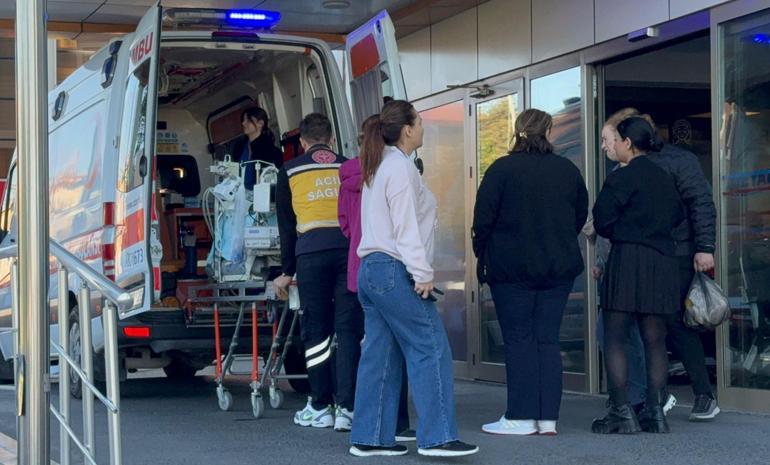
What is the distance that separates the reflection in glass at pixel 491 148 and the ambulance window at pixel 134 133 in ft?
11.5

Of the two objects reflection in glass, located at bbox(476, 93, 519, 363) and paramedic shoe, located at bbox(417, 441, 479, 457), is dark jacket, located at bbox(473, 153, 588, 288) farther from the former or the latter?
reflection in glass, located at bbox(476, 93, 519, 363)

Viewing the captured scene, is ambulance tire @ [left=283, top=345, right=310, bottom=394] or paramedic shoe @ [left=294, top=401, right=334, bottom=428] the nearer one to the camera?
paramedic shoe @ [left=294, top=401, right=334, bottom=428]

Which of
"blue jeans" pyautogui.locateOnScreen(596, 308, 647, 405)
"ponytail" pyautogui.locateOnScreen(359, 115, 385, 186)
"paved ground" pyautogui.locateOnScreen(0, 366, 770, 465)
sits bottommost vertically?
"paved ground" pyautogui.locateOnScreen(0, 366, 770, 465)

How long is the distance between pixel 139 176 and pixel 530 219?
247cm

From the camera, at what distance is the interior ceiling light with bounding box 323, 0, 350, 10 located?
1144cm

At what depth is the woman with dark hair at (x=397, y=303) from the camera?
250 inches

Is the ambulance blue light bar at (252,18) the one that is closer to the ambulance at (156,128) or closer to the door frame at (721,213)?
the ambulance at (156,128)

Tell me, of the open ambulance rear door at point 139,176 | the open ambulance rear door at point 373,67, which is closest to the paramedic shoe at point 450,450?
the open ambulance rear door at point 139,176

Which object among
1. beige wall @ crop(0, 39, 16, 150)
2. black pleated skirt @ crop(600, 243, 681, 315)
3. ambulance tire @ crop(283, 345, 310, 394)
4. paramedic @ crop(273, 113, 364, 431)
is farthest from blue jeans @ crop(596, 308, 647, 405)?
beige wall @ crop(0, 39, 16, 150)

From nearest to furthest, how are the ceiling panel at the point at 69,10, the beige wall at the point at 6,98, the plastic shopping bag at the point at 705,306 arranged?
the plastic shopping bag at the point at 705,306 < the ceiling panel at the point at 69,10 < the beige wall at the point at 6,98

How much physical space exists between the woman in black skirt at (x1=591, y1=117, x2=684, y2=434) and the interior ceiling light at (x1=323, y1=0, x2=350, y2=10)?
14.6 ft

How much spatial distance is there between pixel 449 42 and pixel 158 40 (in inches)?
172

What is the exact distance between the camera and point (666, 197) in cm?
735

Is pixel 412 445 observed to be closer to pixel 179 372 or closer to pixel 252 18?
pixel 252 18
